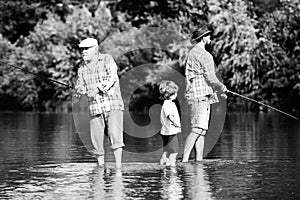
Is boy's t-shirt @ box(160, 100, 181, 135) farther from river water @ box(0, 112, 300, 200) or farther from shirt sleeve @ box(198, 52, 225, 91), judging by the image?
shirt sleeve @ box(198, 52, 225, 91)

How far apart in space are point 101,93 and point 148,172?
1.34m

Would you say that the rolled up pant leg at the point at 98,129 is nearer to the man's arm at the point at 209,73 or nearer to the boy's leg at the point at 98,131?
the boy's leg at the point at 98,131

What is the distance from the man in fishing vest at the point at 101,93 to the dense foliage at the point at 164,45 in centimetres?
2269

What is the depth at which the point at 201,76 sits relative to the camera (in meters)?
13.7

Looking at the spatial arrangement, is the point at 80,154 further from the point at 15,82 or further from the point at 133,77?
the point at 15,82

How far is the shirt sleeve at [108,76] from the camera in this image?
1275 cm

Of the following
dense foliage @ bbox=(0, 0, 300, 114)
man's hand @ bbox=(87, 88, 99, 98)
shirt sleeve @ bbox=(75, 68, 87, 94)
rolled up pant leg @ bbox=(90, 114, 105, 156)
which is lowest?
rolled up pant leg @ bbox=(90, 114, 105, 156)

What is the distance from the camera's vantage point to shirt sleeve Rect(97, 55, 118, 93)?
12.8 metres

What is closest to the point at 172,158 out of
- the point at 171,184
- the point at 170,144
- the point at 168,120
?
the point at 170,144

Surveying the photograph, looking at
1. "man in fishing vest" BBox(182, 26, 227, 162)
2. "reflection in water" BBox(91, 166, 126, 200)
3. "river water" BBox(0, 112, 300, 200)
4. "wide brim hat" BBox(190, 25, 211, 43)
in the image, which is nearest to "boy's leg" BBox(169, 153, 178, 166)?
"river water" BBox(0, 112, 300, 200)

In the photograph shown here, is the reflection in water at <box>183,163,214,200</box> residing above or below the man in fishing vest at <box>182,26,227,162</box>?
below

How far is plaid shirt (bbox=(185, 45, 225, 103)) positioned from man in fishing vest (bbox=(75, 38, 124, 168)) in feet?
4.14

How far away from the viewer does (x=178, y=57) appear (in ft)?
123

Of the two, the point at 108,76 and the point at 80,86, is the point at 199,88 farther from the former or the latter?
the point at 80,86
